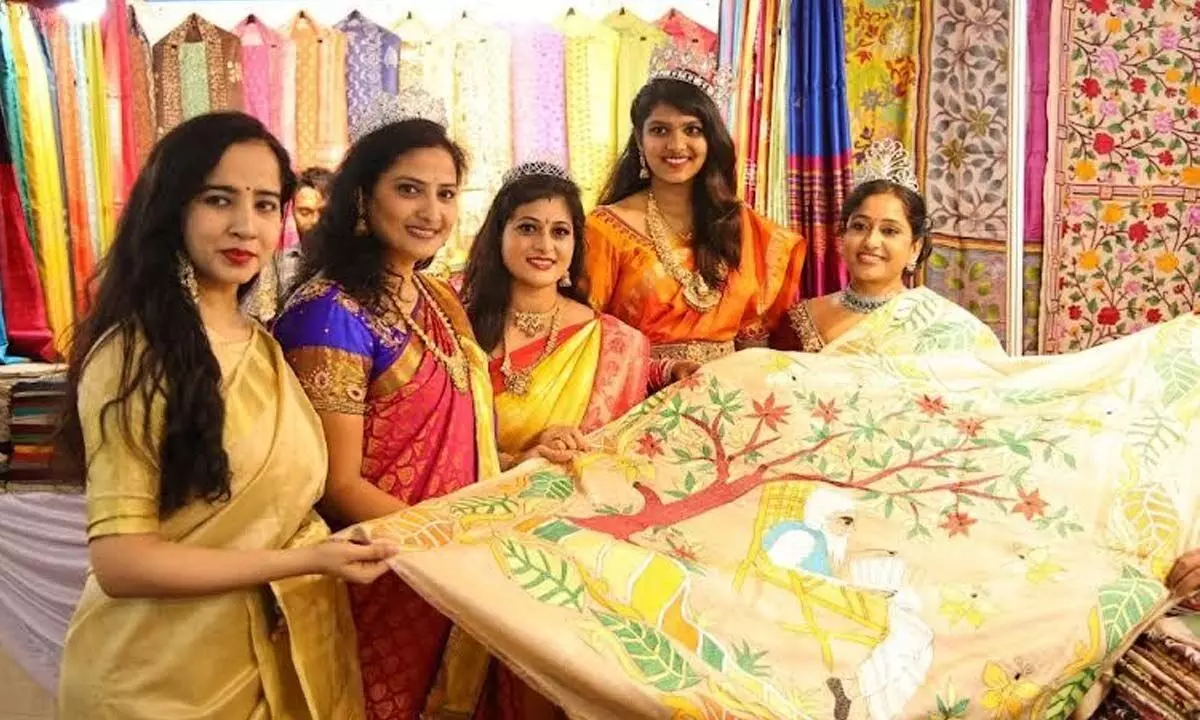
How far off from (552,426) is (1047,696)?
109cm

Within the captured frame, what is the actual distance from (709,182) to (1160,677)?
5.26 ft

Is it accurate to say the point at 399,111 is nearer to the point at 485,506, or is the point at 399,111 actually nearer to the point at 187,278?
the point at 187,278

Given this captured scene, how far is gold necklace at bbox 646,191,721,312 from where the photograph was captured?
9.45ft

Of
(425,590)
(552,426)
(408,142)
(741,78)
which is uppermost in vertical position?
(741,78)

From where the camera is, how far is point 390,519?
6.23 ft

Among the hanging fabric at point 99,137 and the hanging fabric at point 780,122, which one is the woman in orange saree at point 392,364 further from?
the hanging fabric at point 99,137

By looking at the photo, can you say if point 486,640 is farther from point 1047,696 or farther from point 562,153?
point 562,153

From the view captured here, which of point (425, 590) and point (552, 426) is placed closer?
point (425, 590)

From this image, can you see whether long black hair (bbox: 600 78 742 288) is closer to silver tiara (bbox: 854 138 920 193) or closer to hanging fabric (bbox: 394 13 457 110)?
silver tiara (bbox: 854 138 920 193)

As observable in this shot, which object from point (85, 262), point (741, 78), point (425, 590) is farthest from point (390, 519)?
point (85, 262)

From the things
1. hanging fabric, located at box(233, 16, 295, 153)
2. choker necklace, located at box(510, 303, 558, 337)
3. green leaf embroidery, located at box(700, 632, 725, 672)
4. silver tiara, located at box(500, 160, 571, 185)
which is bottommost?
green leaf embroidery, located at box(700, 632, 725, 672)

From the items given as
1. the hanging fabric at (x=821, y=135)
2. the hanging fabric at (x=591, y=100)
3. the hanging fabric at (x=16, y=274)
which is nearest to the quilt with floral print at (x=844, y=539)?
the hanging fabric at (x=821, y=135)

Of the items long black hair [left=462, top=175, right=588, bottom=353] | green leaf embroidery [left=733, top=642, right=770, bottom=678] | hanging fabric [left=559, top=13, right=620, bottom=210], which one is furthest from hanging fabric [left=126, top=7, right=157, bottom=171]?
green leaf embroidery [left=733, top=642, right=770, bottom=678]

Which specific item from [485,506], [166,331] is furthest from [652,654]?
[166,331]
